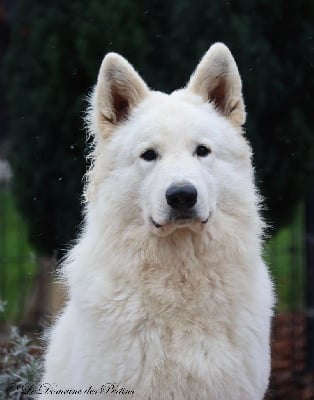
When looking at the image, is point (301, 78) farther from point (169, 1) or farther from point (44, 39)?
point (44, 39)

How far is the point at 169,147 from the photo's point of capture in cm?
412

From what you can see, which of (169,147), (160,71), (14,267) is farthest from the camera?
(14,267)

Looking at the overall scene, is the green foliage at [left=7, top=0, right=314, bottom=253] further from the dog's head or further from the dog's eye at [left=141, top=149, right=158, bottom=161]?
the dog's eye at [left=141, top=149, right=158, bottom=161]

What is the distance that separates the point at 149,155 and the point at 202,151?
0.28m

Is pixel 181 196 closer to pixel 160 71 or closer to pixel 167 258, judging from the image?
pixel 167 258

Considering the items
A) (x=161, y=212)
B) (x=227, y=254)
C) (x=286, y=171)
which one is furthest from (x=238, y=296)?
(x=286, y=171)

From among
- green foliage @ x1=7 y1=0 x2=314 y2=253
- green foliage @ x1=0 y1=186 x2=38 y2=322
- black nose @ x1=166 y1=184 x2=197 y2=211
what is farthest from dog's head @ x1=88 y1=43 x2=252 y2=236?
green foliage @ x1=0 y1=186 x2=38 y2=322

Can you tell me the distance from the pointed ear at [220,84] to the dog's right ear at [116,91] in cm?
31

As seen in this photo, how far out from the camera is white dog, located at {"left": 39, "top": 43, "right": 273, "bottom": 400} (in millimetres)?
3945

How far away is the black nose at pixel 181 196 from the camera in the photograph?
3.89 metres

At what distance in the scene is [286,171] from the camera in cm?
698

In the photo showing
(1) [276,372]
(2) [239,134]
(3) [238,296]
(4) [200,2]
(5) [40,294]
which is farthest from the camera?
(5) [40,294]

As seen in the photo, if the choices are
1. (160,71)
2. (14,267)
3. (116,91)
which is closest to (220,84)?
(116,91)

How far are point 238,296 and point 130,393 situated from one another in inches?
29.7
